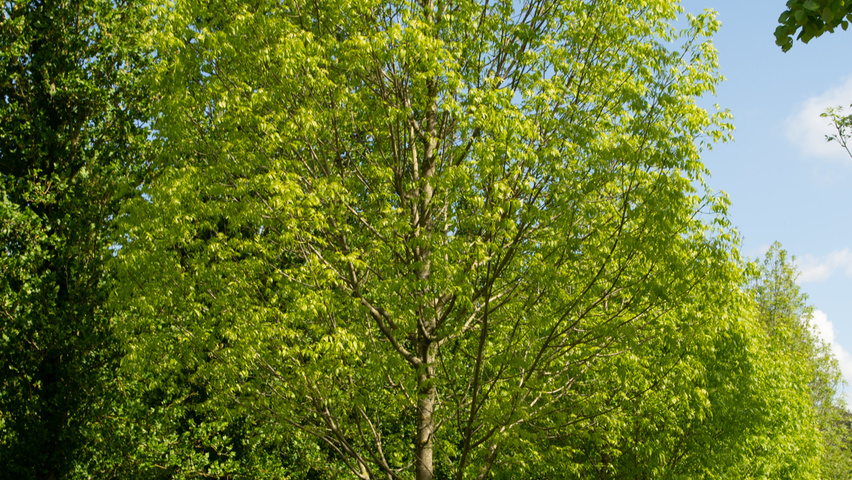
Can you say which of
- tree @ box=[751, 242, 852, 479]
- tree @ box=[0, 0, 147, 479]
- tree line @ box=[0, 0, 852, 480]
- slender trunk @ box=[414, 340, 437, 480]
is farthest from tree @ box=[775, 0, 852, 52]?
tree @ box=[751, 242, 852, 479]

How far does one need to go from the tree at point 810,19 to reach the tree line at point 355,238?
291cm

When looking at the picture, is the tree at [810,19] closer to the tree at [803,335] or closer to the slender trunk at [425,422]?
the slender trunk at [425,422]

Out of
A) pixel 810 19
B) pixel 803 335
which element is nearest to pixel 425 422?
pixel 810 19

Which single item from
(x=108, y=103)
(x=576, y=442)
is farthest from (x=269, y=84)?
(x=576, y=442)

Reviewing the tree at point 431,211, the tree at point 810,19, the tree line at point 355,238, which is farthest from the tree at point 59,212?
the tree at point 810,19

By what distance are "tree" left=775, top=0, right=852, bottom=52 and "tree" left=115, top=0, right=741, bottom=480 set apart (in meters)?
3.03

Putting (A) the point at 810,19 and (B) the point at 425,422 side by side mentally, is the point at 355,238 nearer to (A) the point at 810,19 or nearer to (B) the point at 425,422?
(B) the point at 425,422

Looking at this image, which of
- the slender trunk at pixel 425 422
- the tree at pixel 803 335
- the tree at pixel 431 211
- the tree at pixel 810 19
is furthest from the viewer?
the tree at pixel 803 335

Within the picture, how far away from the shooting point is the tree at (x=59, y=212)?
13039 millimetres

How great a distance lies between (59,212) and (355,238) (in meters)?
7.23

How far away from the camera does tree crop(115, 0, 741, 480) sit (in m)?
8.00

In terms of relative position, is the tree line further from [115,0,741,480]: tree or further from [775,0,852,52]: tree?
[775,0,852,52]: tree

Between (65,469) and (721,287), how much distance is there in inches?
505

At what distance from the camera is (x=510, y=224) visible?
7113 mm
